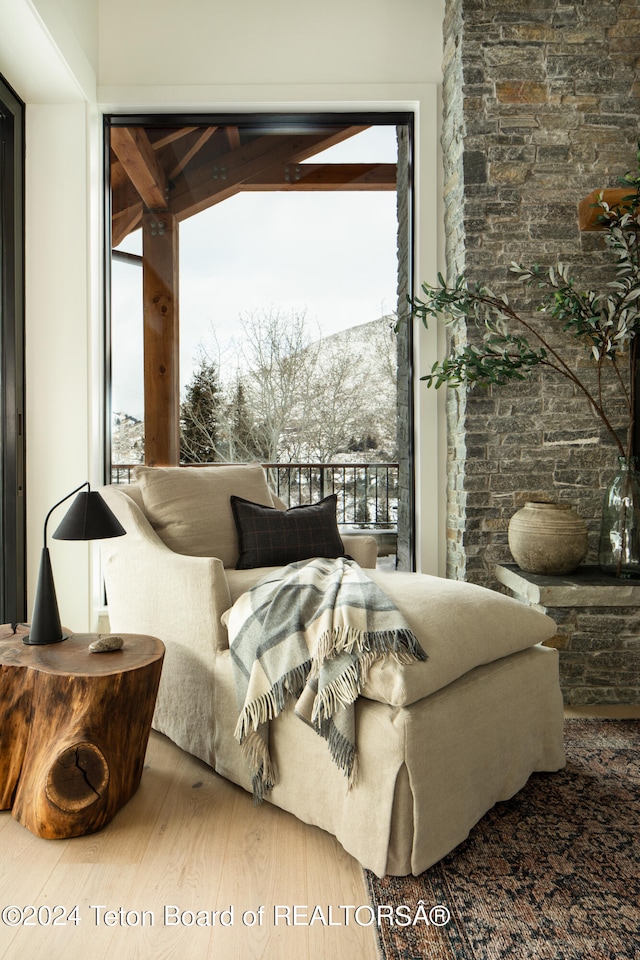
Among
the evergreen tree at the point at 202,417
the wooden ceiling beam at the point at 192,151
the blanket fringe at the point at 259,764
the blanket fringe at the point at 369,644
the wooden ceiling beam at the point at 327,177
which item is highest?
the wooden ceiling beam at the point at 192,151

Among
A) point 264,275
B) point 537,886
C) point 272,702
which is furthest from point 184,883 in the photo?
point 264,275

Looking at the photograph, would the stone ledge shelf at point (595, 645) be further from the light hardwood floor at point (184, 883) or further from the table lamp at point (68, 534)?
the table lamp at point (68, 534)

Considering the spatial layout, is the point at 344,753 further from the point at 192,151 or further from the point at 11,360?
the point at 192,151

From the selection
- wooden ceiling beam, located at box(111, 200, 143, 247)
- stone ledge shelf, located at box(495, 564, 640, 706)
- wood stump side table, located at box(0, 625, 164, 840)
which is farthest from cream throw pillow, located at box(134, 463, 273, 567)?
wooden ceiling beam, located at box(111, 200, 143, 247)

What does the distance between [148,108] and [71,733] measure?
3.08m

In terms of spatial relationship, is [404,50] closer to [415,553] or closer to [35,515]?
[415,553]

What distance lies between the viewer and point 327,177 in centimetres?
345

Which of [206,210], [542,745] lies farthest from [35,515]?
[542,745]

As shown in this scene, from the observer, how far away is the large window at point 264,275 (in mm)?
3441

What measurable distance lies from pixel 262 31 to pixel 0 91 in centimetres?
131

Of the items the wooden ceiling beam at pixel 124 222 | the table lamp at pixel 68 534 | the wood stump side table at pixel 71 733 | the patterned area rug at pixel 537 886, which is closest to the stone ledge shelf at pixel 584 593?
the patterned area rug at pixel 537 886

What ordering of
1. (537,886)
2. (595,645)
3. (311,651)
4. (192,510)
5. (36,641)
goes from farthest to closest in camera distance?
(595,645)
(192,510)
(36,641)
(311,651)
(537,886)

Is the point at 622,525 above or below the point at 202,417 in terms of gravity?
below

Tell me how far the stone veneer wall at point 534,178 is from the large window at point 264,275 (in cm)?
55
